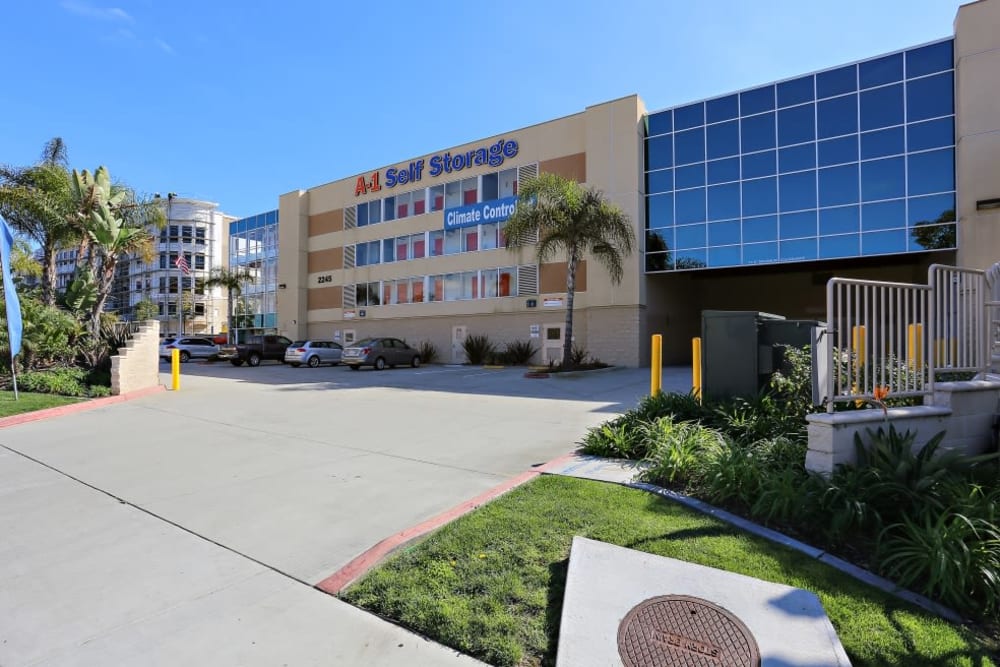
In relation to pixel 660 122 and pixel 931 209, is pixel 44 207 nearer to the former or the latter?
pixel 660 122

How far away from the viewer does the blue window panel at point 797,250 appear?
22.2 meters

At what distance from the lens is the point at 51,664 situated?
9.57 ft

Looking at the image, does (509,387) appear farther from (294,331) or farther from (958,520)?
(294,331)

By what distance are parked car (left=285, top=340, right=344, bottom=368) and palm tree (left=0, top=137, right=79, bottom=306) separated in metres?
11.4

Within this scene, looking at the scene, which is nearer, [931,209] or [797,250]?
[931,209]

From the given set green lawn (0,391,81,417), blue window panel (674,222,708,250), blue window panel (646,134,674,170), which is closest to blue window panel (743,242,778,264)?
blue window panel (674,222,708,250)

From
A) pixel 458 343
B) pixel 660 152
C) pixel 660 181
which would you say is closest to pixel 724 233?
pixel 660 181

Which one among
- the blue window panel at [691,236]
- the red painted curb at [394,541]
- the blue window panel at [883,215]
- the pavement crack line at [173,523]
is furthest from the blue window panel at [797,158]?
the pavement crack line at [173,523]

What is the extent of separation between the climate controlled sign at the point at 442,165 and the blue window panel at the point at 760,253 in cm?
1322

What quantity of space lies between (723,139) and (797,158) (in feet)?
10.4

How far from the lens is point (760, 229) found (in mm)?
23125

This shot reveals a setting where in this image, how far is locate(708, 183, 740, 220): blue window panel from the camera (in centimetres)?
2362

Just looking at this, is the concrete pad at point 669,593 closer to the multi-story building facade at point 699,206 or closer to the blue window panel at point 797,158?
the multi-story building facade at point 699,206

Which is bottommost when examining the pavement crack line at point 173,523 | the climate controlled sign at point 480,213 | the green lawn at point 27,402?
the pavement crack line at point 173,523
